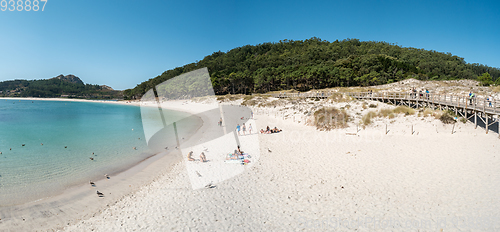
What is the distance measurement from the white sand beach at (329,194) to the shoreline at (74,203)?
0.09m

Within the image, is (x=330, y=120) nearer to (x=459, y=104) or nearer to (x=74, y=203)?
(x=459, y=104)

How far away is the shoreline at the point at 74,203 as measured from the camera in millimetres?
8070

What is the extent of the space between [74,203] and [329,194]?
1111cm

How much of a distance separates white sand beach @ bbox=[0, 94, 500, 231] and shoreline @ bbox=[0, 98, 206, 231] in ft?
0.30

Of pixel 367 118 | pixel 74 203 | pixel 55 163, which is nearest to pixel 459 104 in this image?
pixel 367 118

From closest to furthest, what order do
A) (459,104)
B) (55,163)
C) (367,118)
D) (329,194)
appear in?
1. (329,194)
2. (55,163)
3. (459,104)
4. (367,118)

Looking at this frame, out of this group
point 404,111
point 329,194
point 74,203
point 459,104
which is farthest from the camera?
point 404,111

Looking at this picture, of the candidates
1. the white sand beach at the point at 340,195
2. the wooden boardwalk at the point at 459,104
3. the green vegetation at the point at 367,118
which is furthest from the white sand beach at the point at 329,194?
the green vegetation at the point at 367,118

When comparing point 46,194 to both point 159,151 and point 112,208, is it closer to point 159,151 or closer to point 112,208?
point 112,208

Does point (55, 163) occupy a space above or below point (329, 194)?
above

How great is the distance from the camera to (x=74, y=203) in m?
Result: 9.46

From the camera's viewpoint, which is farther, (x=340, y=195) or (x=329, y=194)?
(x=329, y=194)

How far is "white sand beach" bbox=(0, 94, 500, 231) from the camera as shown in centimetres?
695

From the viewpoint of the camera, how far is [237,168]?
11977 mm
